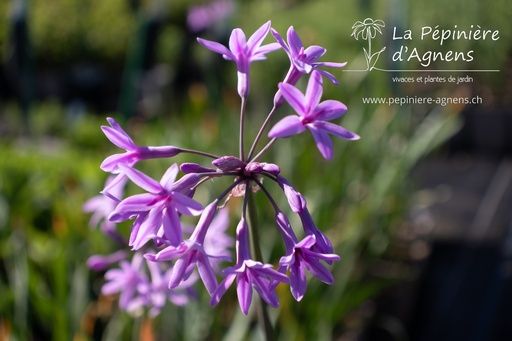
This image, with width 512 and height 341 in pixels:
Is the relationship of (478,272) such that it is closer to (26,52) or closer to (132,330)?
(132,330)

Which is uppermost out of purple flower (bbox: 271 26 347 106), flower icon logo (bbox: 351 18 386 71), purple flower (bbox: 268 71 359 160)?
flower icon logo (bbox: 351 18 386 71)

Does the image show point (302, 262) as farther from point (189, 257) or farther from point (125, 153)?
point (125, 153)

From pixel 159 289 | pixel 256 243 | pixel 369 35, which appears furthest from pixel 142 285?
pixel 369 35

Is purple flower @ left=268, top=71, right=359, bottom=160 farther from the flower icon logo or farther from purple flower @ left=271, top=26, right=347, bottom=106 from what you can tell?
the flower icon logo

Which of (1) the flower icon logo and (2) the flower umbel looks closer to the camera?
(2) the flower umbel

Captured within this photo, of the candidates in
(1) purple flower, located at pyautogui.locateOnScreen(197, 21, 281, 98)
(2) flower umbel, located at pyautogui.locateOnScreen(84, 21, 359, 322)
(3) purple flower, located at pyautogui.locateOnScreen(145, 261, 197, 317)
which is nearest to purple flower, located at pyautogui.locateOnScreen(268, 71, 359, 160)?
(2) flower umbel, located at pyautogui.locateOnScreen(84, 21, 359, 322)

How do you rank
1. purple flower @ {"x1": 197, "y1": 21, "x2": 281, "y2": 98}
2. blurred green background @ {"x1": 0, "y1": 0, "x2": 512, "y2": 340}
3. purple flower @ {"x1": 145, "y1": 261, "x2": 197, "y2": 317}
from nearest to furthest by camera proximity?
purple flower @ {"x1": 197, "y1": 21, "x2": 281, "y2": 98}, purple flower @ {"x1": 145, "y1": 261, "x2": 197, "y2": 317}, blurred green background @ {"x1": 0, "y1": 0, "x2": 512, "y2": 340}
